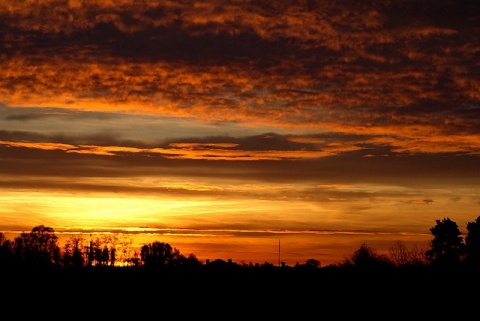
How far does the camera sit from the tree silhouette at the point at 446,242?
108938 mm

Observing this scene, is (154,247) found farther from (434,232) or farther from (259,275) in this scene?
(259,275)

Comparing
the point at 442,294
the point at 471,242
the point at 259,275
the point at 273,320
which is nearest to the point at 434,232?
the point at 471,242

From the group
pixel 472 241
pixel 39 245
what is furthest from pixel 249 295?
pixel 39 245

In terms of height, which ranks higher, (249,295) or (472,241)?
(472,241)

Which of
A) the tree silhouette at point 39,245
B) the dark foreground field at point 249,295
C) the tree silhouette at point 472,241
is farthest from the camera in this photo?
the tree silhouette at point 39,245

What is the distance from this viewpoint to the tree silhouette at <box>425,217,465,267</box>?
108938 mm

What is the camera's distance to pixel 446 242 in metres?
110

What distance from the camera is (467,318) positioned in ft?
148

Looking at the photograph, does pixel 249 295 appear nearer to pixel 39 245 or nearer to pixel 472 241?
pixel 472 241

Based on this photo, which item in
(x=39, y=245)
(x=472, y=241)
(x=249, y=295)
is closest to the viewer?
(x=249, y=295)

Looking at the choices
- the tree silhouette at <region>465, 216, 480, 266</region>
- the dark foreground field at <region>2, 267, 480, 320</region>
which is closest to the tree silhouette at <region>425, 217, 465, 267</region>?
the tree silhouette at <region>465, 216, 480, 266</region>

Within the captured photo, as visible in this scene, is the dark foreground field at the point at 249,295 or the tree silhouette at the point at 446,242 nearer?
the dark foreground field at the point at 249,295

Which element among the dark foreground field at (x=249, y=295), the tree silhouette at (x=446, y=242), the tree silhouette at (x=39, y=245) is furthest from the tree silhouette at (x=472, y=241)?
the tree silhouette at (x=39, y=245)

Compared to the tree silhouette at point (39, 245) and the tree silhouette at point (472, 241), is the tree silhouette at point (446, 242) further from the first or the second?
the tree silhouette at point (39, 245)
